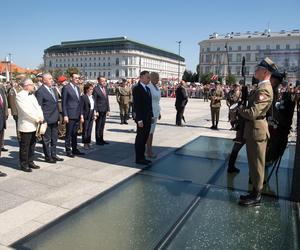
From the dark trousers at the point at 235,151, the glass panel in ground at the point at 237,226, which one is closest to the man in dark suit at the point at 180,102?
the dark trousers at the point at 235,151

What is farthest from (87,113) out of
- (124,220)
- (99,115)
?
(124,220)

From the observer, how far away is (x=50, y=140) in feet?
21.4

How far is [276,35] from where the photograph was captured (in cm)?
11281

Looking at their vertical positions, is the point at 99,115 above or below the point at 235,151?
above

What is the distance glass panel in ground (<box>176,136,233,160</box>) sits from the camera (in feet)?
24.6

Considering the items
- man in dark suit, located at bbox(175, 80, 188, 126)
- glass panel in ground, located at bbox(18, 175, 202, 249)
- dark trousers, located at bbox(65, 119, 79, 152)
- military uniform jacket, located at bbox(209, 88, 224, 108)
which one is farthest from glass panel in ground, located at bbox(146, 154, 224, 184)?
man in dark suit, located at bbox(175, 80, 188, 126)

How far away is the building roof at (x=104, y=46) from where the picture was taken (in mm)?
148625

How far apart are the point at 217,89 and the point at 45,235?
9904 millimetres

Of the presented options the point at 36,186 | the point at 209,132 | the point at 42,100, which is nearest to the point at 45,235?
the point at 36,186

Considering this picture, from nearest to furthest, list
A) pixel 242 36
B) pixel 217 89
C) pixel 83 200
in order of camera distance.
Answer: pixel 83 200 → pixel 217 89 → pixel 242 36

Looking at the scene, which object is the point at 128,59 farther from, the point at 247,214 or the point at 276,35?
the point at 247,214

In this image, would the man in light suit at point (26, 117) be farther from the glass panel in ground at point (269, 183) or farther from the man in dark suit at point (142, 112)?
the glass panel in ground at point (269, 183)

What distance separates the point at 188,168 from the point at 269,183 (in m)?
1.49

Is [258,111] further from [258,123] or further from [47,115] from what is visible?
[47,115]
